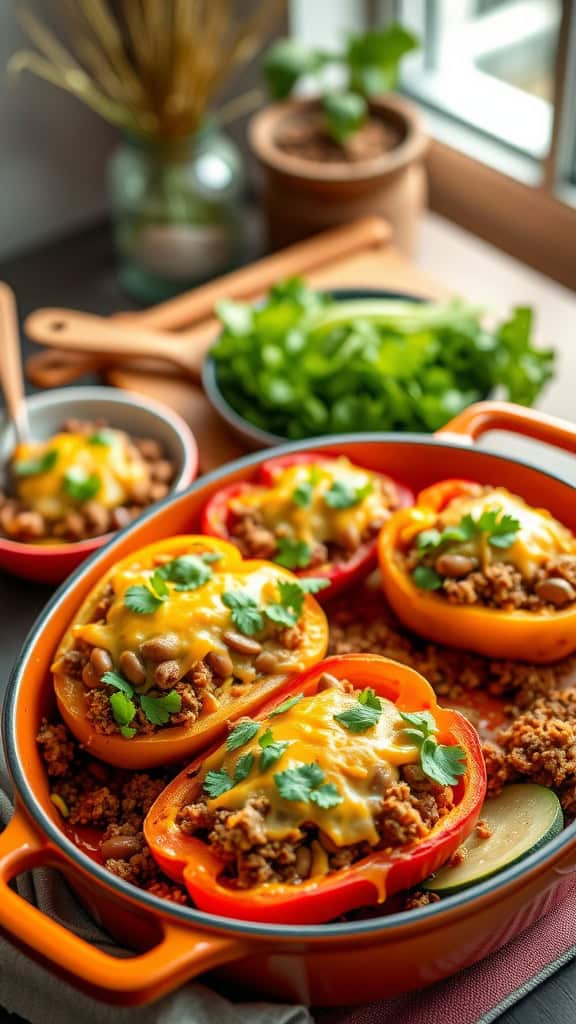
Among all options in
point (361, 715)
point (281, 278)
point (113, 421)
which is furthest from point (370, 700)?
point (281, 278)

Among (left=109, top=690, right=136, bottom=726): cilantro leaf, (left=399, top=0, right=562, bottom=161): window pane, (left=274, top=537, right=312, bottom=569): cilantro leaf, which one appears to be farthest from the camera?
(left=399, top=0, right=562, bottom=161): window pane

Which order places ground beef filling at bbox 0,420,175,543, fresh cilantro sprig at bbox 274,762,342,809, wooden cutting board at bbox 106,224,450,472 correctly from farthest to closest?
wooden cutting board at bbox 106,224,450,472 < ground beef filling at bbox 0,420,175,543 < fresh cilantro sprig at bbox 274,762,342,809

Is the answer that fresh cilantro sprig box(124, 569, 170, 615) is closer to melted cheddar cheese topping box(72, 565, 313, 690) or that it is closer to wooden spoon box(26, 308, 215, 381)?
melted cheddar cheese topping box(72, 565, 313, 690)

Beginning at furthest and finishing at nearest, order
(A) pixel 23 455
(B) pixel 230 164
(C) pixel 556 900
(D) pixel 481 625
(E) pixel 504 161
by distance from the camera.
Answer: (E) pixel 504 161 → (B) pixel 230 164 → (A) pixel 23 455 → (D) pixel 481 625 → (C) pixel 556 900

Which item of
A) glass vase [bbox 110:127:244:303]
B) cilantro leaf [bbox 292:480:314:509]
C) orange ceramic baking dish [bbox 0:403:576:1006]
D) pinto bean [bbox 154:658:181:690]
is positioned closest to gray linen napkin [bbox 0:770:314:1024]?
orange ceramic baking dish [bbox 0:403:576:1006]

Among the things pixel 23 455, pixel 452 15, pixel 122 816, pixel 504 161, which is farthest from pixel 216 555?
pixel 452 15

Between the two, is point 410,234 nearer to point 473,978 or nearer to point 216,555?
point 216,555
